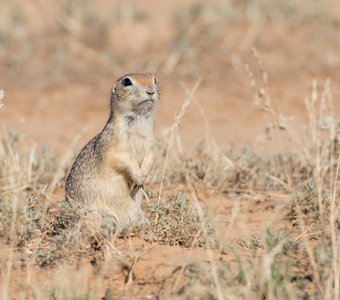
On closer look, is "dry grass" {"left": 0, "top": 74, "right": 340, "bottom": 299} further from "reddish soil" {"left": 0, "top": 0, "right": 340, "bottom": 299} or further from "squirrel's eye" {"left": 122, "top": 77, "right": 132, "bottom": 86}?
"reddish soil" {"left": 0, "top": 0, "right": 340, "bottom": 299}

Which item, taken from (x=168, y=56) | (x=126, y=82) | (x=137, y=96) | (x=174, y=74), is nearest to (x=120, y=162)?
(x=137, y=96)

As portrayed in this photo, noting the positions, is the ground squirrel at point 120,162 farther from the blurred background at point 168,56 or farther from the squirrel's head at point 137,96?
the blurred background at point 168,56

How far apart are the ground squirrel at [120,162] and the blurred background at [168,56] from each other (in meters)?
3.77

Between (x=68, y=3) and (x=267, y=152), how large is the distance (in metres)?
6.32

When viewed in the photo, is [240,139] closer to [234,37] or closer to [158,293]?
[234,37]

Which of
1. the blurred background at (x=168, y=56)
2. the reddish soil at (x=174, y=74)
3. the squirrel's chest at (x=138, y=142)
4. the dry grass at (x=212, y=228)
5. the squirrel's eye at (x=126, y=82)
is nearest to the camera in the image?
the dry grass at (x=212, y=228)

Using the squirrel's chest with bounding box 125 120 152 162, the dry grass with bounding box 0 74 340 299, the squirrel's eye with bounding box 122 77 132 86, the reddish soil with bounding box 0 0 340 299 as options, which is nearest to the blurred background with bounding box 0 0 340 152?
the reddish soil with bounding box 0 0 340 299

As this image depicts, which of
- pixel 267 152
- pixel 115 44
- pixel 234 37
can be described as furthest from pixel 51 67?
pixel 267 152

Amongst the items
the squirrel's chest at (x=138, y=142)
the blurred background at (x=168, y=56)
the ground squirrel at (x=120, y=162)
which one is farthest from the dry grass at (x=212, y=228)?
the blurred background at (x=168, y=56)

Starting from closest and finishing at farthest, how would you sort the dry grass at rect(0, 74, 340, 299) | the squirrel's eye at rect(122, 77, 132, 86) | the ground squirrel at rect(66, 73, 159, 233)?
the dry grass at rect(0, 74, 340, 299) < the ground squirrel at rect(66, 73, 159, 233) < the squirrel's eye at rect(122, 77, 132, 86)

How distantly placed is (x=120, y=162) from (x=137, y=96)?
1.63ft

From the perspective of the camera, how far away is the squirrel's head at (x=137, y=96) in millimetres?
5469

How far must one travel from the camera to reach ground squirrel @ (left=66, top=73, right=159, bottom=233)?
5.20 metres

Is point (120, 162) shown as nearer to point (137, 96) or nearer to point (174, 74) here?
point (137, 96)
